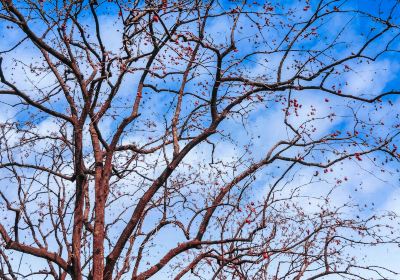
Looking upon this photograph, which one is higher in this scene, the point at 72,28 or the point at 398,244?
the point at 72,28

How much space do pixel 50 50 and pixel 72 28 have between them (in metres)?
1.69

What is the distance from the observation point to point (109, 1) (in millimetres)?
7535

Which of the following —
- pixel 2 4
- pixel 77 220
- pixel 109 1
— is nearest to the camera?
pixel 2 4

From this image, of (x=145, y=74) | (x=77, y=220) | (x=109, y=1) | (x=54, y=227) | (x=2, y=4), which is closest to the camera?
(x=2, y=4)

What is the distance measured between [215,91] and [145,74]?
5.58 ft

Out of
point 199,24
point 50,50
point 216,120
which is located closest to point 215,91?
point 216,120

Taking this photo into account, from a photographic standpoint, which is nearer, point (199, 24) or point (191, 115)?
point (199, 24)

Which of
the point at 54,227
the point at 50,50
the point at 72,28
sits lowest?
the point at 54,227

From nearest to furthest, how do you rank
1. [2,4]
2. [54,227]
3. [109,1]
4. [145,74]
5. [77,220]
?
1. [2,4]
2. [109,1]
3. [77,220]
4. [145,74]
5. [54,227]

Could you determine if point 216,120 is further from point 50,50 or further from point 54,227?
point 54,227

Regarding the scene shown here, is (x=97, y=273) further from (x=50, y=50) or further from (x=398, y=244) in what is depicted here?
(x=398, y=244)

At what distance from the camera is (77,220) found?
814 cm

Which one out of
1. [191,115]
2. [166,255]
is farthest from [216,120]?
[166,255]

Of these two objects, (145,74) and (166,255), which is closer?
(166,255)
